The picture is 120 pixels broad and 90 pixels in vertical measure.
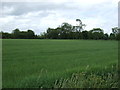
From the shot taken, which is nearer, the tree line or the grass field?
the grass field

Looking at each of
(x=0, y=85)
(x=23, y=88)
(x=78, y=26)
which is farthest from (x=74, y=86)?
(x=78, y=26)

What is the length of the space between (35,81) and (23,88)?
54cm

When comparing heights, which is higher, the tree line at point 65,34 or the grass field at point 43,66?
the tree line at point 65,34

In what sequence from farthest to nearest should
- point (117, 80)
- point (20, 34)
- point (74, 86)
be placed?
point (20, 34) < point (117, 80) < point (74, 86)

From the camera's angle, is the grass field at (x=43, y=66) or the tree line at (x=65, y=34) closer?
the grass field at (x=43, y=66)

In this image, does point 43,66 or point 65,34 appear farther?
point 65,34

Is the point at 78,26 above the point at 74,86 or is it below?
above

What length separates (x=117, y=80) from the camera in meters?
4.59

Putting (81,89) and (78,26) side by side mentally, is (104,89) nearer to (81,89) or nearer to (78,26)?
(81,89)

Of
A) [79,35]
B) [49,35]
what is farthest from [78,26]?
[49,35]

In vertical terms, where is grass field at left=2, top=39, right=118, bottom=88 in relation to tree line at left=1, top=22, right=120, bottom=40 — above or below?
below

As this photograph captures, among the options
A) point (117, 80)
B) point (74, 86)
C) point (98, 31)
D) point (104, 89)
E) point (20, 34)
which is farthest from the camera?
point (98, 31)

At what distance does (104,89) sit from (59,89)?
3.22 ft

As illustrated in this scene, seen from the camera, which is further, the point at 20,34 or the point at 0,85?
the point at 20,34
